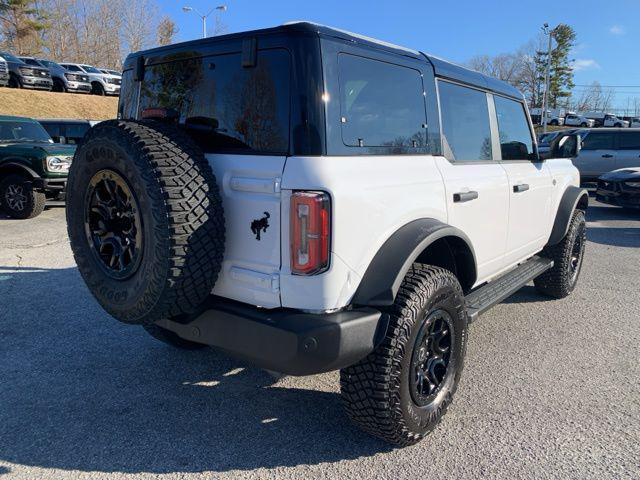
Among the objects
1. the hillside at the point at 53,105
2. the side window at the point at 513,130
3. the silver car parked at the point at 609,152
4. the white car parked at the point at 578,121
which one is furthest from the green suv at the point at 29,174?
the white car parked at the point at 578,121

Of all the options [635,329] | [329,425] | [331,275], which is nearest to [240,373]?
[329,425]

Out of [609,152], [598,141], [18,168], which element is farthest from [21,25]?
[609,152]

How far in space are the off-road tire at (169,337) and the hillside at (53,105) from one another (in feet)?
79.4

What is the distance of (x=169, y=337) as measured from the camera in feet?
11.8

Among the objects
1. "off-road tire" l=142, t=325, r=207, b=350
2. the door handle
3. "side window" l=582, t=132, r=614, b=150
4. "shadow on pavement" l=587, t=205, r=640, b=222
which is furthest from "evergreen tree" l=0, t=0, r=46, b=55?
the door handle

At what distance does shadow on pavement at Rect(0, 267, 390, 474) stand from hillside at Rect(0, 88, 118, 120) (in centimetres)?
2379

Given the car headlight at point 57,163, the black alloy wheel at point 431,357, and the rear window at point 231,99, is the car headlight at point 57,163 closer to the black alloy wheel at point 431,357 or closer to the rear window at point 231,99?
the rear window at point 231,99

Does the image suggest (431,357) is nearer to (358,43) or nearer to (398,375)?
(398,375)

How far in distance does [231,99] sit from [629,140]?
15.0 meters

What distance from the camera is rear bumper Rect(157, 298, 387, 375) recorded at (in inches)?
85.7

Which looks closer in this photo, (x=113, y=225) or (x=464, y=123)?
(x=113, y=225)

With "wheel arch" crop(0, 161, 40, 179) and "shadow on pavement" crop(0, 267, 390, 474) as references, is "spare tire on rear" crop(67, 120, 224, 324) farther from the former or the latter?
"wheel arch" crop(0, 161, 40, 179)

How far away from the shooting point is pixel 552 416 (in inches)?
116

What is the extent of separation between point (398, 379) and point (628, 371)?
2.14 m
